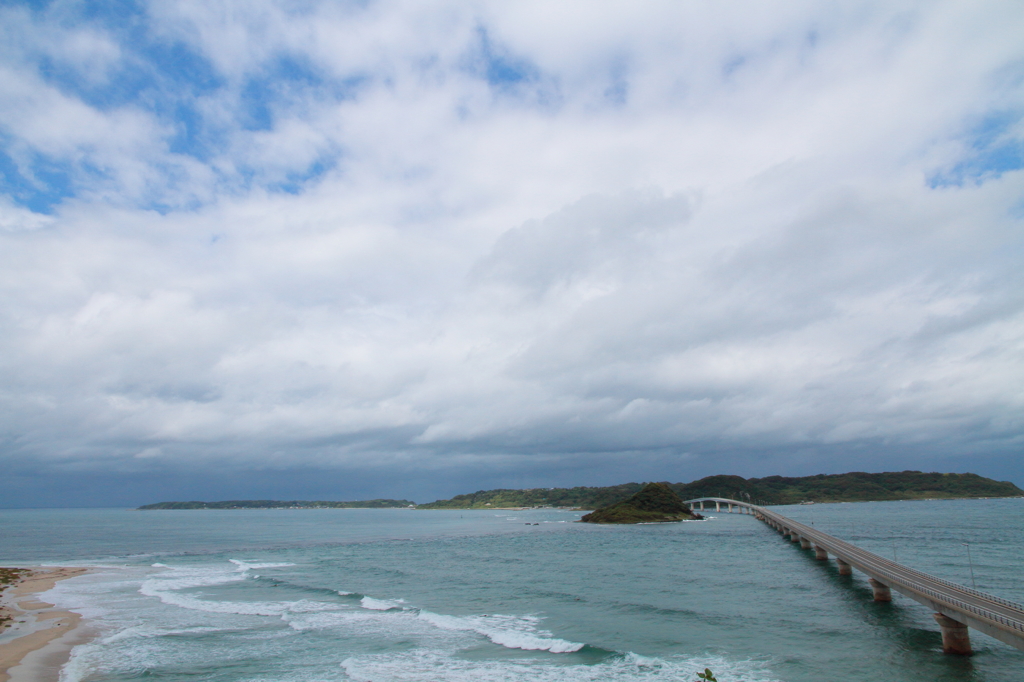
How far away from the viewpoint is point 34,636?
3538cm

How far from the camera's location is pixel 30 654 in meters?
31.4

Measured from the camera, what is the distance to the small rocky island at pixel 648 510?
149 meters

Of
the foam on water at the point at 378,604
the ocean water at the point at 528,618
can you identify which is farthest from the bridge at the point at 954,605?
the foam on water at the point at 378,604

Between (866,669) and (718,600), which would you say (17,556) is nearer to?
(718,600)

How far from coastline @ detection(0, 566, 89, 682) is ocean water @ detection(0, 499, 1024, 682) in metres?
1.27

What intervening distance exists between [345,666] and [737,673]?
19114mm

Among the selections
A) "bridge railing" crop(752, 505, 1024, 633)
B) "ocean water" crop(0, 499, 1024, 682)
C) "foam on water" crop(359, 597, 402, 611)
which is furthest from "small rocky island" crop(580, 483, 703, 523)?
"foam on water" crop(359, 597, 402, 611)

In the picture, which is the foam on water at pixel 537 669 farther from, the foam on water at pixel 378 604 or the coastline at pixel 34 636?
the coastline at pixel 34 636

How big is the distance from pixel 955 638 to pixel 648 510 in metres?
131

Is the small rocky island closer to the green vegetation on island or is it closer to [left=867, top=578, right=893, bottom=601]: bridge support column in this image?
[left=867, top=578, right=893, bottom=601]: bridge support column

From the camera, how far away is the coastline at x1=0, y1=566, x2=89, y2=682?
2859cm

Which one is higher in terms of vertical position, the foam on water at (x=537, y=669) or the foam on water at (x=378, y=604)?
the foam on water at (x=537, y=669)

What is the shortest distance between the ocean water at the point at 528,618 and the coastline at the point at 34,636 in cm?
127

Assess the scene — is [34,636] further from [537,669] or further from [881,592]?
[881,592]
